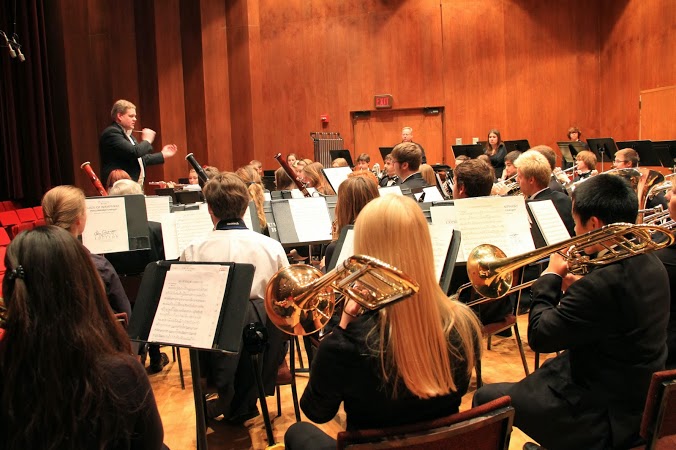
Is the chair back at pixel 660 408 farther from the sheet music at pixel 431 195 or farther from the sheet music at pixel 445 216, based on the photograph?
the sheet music at pixel 431 195

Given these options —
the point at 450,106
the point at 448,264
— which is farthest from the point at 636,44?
the point at 448,264

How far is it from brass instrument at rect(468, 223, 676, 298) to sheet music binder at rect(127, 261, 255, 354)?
2.99 ft

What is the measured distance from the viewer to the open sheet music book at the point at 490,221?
3.65 meters

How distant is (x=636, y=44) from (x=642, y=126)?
1594 mm

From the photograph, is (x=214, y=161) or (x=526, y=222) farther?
(x=214, y=161)

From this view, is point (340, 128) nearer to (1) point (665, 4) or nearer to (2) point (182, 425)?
(1) point (665, 4)

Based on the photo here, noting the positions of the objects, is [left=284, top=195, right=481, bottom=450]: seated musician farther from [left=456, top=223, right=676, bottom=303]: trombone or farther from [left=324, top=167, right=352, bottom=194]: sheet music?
[left=324, top=167, right=352, bottom=194]: sheet music

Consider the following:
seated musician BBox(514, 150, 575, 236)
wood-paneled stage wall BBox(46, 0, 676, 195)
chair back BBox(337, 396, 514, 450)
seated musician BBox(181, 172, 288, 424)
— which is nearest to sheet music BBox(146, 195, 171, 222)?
seated musician BBox(181, 172, 288, 424)

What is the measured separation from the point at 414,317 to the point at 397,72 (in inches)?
500

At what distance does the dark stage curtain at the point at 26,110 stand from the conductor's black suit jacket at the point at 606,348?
344 inches

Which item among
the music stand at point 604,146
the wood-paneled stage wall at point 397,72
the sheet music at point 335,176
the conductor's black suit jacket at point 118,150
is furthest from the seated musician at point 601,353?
the wood-paneled stage wall at point 397,72

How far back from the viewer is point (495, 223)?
3.69 m

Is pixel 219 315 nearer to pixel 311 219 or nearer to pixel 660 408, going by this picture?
pixel 660 408

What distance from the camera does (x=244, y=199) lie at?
3379 millimetres
